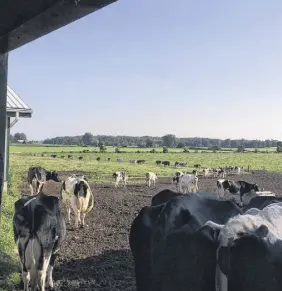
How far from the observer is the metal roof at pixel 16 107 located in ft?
59.8

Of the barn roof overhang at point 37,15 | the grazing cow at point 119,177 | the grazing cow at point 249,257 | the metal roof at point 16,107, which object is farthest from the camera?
the grazing cow at point 119,177

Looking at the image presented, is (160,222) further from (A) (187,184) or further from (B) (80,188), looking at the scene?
(A) (187,184)

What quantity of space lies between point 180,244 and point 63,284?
444cm

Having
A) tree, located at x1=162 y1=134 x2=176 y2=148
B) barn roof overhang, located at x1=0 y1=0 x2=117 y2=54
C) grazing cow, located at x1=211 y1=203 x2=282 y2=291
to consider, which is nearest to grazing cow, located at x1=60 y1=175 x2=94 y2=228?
grazing cow, located at x1=211 y1=203 x2=282 y2=291

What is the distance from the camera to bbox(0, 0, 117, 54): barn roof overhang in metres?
2.45

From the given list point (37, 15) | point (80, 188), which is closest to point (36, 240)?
point (37, 15)

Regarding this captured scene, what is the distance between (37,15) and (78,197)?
12.8 meters

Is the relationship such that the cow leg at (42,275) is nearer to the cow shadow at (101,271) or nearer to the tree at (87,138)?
the cow shadow at (101,271)

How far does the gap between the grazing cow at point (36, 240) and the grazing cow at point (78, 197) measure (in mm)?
6217

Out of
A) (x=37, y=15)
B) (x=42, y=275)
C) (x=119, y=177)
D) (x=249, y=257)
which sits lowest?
(x=119, y=177)

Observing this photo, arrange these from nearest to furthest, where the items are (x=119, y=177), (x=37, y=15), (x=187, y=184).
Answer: (x=37, y=15)
(x=187, y=184)
(x=119, y=177)

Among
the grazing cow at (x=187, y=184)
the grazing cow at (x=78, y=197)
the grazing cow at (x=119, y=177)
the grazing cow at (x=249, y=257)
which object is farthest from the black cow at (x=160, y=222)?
the grazing cow at (x=119, y=177)

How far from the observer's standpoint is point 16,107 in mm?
18484

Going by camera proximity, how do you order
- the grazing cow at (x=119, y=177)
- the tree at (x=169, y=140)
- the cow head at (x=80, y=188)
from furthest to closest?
the tree at (x=169, y=140) → the grazing cow at (x=119, y=177) → the cow head at (x=80, y=188)
